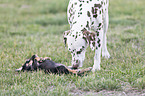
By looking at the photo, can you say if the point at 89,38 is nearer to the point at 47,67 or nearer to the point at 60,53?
the point at 47,67

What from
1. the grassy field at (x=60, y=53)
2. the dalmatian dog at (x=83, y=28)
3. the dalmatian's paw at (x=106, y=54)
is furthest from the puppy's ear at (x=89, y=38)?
the dalmatian's paw at (x=106, y=54)

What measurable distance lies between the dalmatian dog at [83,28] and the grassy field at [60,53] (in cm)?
46

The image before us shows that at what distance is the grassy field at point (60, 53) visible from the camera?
4.53m

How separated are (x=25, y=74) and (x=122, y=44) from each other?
3.46 metres

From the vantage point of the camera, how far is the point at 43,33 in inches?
388

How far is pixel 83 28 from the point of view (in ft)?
16.5

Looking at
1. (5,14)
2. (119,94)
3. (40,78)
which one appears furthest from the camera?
(5,14)

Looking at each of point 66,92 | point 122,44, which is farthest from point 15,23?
point 66,92

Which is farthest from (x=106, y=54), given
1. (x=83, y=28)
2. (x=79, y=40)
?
(x=79, y=40)

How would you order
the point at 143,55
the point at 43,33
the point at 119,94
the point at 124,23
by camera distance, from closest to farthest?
the point at 119,94 < the point at 143,55 < the point at 43,33 < the point at 124,23

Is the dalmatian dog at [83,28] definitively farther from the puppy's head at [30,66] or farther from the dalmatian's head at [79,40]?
the puppy's head at [30,66]

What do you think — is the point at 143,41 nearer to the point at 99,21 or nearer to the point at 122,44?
the point at 122,44

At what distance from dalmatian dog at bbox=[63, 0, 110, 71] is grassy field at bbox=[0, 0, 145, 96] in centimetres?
46

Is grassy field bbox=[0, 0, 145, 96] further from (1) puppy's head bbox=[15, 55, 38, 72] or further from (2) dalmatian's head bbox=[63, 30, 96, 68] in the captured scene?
(2) dalmatian's head bbox=[63, 30, 96, 68]
